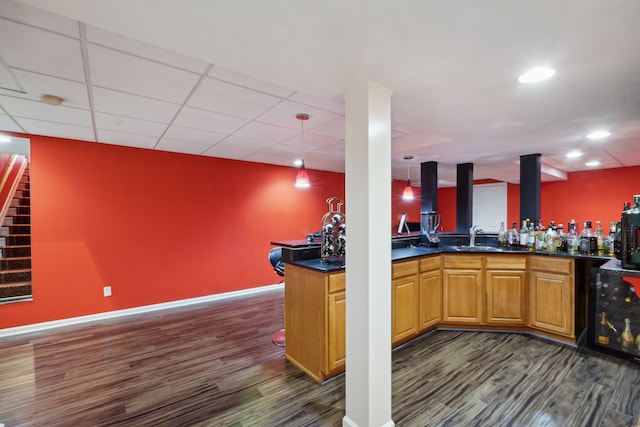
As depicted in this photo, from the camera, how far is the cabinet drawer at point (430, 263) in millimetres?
3018

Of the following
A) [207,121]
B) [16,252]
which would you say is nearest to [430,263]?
[207,121]

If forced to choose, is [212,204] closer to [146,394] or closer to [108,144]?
[108,144]

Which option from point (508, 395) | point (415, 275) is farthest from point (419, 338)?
point (508, 395)

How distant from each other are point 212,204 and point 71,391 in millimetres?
2848

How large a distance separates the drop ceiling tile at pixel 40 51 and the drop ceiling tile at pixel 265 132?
145 centimetres

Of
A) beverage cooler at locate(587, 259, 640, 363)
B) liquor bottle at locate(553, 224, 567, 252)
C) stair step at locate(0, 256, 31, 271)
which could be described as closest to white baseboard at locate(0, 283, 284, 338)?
stair step at locate(0, 256, 31, 271)

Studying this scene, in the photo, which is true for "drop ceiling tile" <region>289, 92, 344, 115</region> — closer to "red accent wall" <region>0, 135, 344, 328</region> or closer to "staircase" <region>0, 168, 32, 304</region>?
"red accent wall" <region>0, 135, 344, 328</region>

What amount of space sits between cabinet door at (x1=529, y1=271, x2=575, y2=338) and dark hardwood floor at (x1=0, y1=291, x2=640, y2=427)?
0.66 ft

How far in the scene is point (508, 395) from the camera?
209cm

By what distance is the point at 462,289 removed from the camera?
3.23 metres

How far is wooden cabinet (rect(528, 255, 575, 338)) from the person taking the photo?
111 inches

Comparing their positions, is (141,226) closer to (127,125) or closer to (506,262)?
(127,125)

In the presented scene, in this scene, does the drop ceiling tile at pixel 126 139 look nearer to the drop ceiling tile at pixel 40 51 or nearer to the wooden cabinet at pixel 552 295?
the drop ceiling tile at pixel 40 51

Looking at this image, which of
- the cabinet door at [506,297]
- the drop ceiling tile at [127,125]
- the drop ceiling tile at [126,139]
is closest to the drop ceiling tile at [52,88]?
the drop ceiling tile at [127,125]
